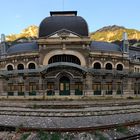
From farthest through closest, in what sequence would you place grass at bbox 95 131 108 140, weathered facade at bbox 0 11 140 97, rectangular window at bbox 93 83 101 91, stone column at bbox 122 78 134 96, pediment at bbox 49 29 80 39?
stone column at bbox 122 78 134 96, pediment at bbox 49 29 80 39, rectangular window at bbox 93 83 101 91, weathered facade at bbox 0 11 140 97, grass at bbox 95 131 108 140

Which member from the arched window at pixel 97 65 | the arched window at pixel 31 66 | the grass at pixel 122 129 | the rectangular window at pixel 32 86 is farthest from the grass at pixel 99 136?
the arched window at pixel 31 66

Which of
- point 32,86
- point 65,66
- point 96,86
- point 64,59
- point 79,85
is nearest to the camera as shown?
point 65,66

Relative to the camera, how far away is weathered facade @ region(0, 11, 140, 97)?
5347 cm

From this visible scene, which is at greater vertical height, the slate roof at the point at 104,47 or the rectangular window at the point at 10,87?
the slate roof at the point at 104,47

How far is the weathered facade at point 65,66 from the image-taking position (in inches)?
2105

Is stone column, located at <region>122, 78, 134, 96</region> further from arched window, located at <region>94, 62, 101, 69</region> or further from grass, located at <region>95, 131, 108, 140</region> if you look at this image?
grass, located at <region>95, 131, 108, 140</region>

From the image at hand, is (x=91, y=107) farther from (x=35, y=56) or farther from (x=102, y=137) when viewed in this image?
(x=35, y=56)

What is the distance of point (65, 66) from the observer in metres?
53.0

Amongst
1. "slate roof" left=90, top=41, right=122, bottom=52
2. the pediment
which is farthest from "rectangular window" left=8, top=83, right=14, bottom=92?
"slate roof" left=90, top=41, right=122, bottom=52

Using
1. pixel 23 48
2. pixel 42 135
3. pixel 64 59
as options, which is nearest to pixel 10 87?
pixel 23 48

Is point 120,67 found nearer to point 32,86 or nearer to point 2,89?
point 32,86

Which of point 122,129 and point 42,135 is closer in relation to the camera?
point 42,135

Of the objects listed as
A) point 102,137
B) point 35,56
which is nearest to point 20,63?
point 35,56

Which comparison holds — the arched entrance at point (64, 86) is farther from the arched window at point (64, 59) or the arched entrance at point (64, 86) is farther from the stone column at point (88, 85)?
the arched window at point (64, 59)
